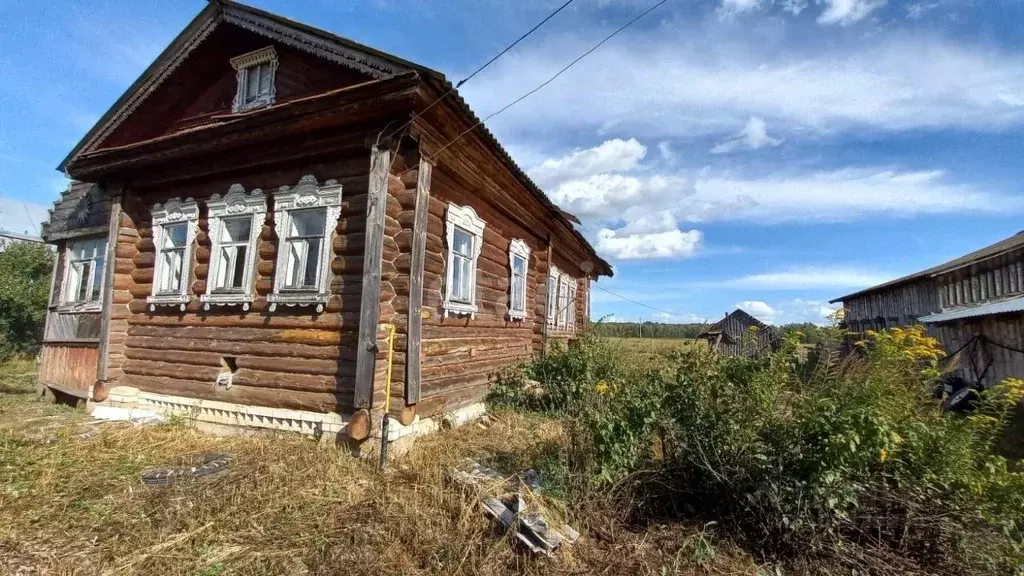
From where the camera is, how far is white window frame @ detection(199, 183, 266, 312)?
6.34m

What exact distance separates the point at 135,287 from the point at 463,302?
5.13m

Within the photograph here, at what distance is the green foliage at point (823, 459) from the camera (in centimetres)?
322

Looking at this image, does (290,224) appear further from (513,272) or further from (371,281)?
(513,272)

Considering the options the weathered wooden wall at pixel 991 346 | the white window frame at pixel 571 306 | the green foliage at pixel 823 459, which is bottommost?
the green foliage at pixel 823 459

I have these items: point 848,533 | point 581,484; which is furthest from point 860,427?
point 581,484

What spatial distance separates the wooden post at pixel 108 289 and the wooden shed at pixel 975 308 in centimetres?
1119

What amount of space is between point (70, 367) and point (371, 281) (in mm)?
6956

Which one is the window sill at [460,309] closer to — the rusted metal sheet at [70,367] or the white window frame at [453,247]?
the white window frame at [453,247]

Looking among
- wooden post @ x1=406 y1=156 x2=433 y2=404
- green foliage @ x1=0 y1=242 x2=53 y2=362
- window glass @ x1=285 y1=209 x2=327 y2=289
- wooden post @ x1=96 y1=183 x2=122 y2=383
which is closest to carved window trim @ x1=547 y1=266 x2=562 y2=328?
wooden post @ x1=406 y1=156 x2=433 y2=404

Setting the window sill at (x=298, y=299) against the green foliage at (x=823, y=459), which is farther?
the window sill at (x=298, y=299)

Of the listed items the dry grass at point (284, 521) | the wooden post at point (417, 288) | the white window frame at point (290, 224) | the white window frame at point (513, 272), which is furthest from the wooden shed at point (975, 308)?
the white window frame at point (290, 224)

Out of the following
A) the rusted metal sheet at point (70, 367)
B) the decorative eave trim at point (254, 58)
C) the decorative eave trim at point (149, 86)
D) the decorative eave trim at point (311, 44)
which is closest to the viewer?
the decorative eave trim at point (311, 44)

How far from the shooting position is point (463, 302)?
7215 millimetres

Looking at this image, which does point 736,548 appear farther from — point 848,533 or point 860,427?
point 860,427
